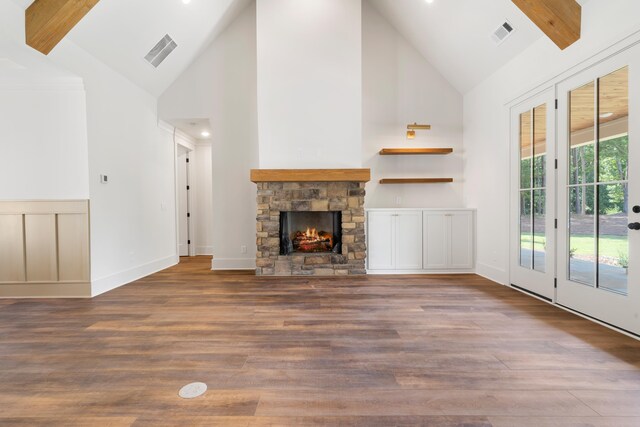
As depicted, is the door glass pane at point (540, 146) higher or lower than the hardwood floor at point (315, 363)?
higher

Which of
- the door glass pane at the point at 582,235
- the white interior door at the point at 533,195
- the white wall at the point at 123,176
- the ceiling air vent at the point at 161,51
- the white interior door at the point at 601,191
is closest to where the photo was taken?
the white interior door at the point at 601,191

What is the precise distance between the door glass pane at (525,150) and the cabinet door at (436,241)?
3.87 ft

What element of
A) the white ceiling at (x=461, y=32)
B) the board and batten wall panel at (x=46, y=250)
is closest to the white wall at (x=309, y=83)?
the white ceiling at (x=461, y=32)

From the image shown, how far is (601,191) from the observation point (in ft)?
8.61

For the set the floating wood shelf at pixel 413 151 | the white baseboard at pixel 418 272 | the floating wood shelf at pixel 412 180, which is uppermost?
the floating wood shelf at pixel 413 151

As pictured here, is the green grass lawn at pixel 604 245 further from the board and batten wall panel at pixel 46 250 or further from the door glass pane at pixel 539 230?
the board and batten wall panel at pixel 46 250

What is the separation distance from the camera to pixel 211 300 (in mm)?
3387

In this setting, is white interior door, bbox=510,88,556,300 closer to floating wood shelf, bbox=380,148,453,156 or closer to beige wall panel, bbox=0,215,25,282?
floating wood shelf, bbox=380,148,453,156

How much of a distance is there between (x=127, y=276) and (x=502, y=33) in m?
5.52

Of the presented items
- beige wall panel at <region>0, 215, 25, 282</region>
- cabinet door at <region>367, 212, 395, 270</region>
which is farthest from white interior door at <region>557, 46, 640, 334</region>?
beige wall panel at <region>0, 215, 25, 282</region>

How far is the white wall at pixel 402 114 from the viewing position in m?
5.12

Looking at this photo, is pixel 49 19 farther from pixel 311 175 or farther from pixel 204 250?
pixel 204 250

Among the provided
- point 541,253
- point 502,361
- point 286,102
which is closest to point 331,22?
point 286,102

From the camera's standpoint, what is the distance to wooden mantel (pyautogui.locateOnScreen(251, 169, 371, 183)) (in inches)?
177
